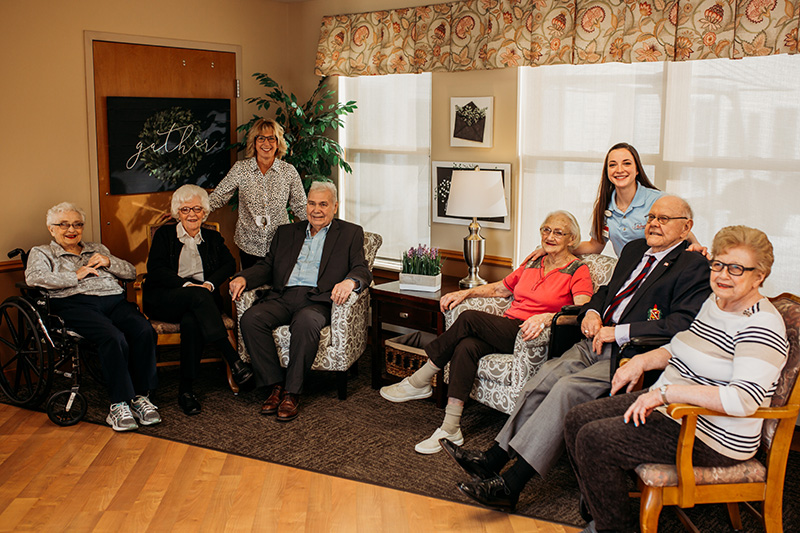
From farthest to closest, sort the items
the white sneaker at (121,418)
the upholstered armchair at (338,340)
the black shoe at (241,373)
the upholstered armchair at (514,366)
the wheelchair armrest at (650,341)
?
the black shoe at (241,373) → the upholstered armchair at (338,340) → the white sneaker at (121,418) → the upholstered armchair at (514,366) → the wheelchair armrest at (650,341)

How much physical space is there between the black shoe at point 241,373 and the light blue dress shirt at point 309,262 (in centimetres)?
54

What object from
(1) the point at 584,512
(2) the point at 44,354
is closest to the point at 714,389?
(1) the point at 584,512

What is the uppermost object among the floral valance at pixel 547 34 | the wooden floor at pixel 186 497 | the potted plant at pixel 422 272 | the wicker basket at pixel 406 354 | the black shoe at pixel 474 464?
the floral valance at pixel 547 34

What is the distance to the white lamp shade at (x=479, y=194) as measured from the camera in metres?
4.17

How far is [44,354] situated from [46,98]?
1.59 m

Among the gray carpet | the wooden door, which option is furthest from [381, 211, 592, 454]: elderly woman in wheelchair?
the wooden door

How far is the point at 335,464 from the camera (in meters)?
3.43

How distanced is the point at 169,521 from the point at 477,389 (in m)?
1.54

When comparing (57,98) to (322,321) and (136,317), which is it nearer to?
(136,317)

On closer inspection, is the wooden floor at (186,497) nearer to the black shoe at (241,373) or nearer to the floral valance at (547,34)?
the black shoe at (241,373)

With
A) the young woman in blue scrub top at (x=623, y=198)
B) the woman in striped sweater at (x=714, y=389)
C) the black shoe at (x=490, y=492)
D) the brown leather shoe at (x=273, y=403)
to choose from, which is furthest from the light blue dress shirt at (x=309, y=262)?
the woman in striped sweater at (x=714, y=389)

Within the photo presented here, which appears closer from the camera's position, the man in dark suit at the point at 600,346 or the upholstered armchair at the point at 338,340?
the man in dark suit at the point at 600,346

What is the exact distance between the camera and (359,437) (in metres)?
3.73

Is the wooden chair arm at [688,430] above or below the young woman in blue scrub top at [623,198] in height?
below
